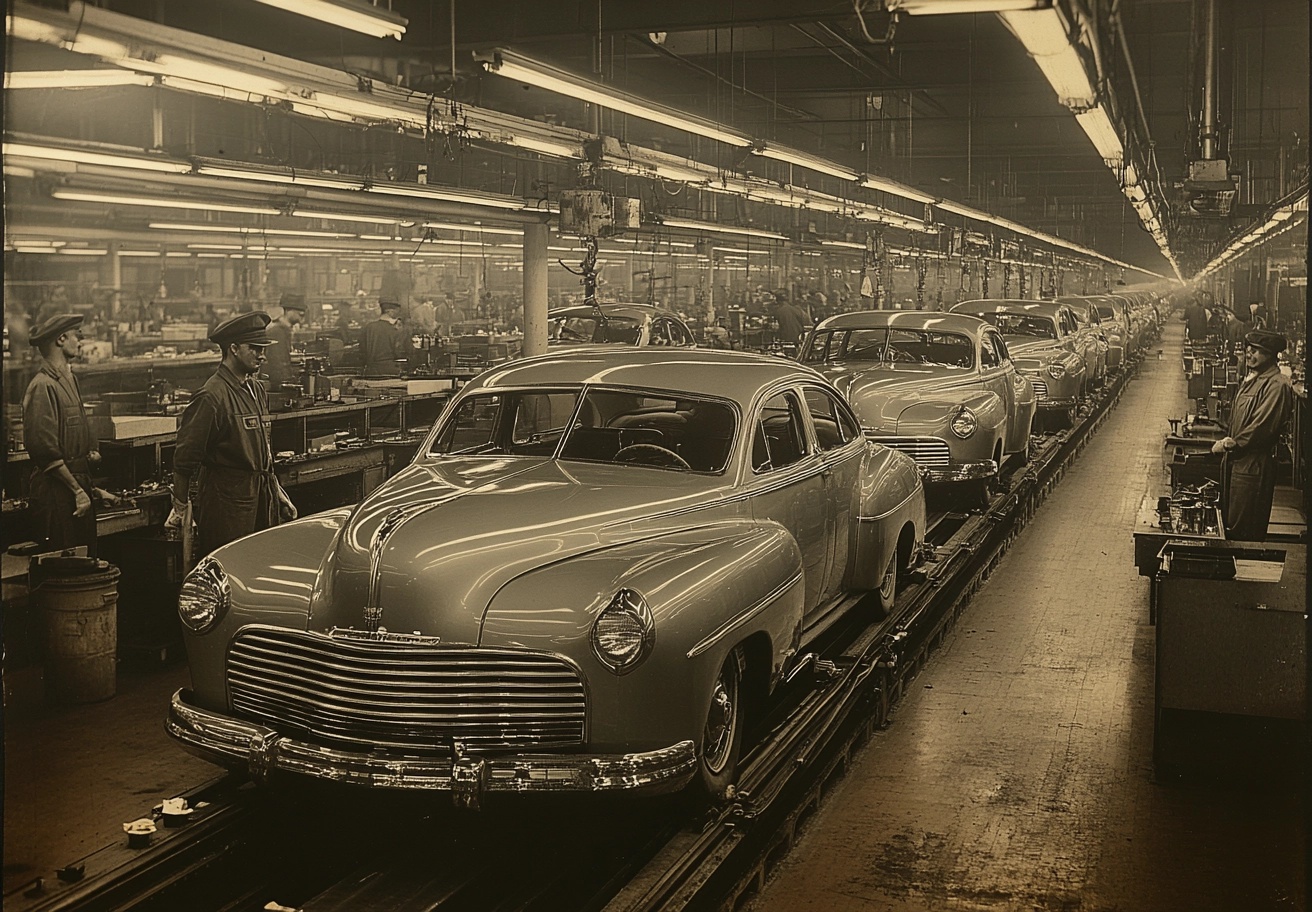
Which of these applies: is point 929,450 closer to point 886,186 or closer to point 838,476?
point 838,476

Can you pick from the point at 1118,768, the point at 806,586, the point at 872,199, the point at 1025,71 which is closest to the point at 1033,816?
the point at 1118,768

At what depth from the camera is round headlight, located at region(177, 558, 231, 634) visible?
4.38 m

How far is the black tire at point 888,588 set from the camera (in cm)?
707

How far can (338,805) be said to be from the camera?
4539 millimetres

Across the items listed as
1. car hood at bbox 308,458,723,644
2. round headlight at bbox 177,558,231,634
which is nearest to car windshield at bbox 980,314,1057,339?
car hood at bbox 308,458,723,644

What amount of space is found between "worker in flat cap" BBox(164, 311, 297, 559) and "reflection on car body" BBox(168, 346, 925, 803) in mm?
1804

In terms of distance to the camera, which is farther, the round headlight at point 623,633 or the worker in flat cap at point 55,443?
the worker in flat cap at point 55,443

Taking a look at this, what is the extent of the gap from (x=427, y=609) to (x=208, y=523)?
3.29m

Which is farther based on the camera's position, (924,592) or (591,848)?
(924,592)

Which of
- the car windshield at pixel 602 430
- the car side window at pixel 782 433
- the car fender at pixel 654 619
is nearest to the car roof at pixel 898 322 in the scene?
the car side window at pixel 782 433

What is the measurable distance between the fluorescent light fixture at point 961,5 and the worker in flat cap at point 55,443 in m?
4.27

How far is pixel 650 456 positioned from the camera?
A: 17.9 ft

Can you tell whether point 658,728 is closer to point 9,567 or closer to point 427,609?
point 427,609

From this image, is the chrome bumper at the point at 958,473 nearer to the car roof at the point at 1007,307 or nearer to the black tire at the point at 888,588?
the black tire at the point at 888,588
